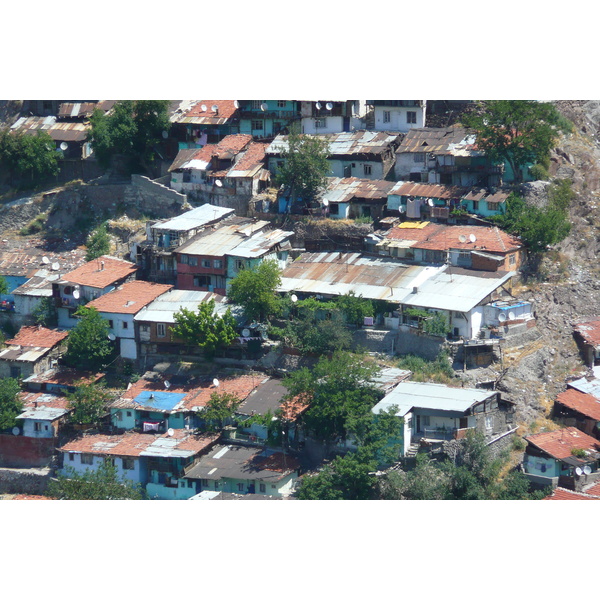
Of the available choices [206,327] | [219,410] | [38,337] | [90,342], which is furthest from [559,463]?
[38,337]

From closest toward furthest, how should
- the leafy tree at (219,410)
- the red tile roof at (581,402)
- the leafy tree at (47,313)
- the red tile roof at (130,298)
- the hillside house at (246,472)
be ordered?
the hillside house at (246,472), the red tile roof at (581,402), the leafy tree at (219,410), the red tile roof at (130,298), the leafy tree at (47,313)

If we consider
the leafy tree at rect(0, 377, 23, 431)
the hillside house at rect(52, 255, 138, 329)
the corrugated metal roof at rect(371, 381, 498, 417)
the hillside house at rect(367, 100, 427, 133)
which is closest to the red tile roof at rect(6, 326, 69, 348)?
the hillside house at rect(52, 255, 138, 329)

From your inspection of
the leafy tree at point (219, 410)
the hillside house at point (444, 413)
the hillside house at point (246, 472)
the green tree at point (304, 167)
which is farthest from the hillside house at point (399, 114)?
the hillside house at point (246, 472)

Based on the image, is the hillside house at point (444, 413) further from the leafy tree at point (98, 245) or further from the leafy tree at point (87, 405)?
the leafy tree at point (98, 245)

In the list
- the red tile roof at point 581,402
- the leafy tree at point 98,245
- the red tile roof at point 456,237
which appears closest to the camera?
the red tile roof at point 581,402

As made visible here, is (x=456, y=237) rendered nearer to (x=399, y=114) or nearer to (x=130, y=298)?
(x=399, y=114)

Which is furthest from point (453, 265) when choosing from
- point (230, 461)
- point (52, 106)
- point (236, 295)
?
point (52, 106)
